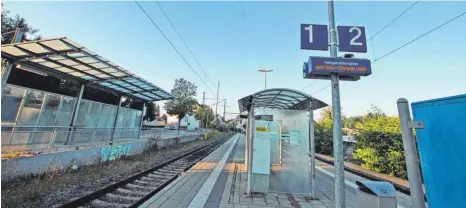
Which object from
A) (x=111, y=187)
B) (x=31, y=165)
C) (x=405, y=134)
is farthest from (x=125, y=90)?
(x=405, y=134)

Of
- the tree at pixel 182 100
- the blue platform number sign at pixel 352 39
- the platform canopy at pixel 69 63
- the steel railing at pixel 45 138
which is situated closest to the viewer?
the blue platform number sign at pixel 352 39

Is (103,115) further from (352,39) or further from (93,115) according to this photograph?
(352,39)

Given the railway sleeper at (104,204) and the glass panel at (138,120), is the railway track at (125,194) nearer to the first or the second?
the railway sleeper at (104,204)

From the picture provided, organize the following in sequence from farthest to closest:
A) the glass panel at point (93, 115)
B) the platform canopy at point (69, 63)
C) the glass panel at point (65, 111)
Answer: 1. the glass panel at point (93, 115)
2. the glass panel at point (65, 111)
3. the platform canopy at point (69, 63)

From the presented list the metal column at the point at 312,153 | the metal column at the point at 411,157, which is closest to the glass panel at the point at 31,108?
the metal column at the point at 312,153

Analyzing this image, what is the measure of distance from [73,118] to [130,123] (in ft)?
22.1

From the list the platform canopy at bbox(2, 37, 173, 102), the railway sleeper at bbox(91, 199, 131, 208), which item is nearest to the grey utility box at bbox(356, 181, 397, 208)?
the railway sleeper at bbox(91, 199, 131, 208)

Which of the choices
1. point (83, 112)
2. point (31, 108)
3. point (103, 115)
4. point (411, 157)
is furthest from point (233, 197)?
point (103, 115)

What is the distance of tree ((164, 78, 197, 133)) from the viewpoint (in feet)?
121

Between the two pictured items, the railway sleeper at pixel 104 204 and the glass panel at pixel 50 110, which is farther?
the glass panel at pixel 50 110

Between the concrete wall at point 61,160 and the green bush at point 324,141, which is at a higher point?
the green bush at point 324,141

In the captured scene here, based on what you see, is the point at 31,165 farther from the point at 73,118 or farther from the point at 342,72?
the point at 342,72

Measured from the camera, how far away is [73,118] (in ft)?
41.5

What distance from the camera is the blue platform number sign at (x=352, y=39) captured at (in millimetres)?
3835
